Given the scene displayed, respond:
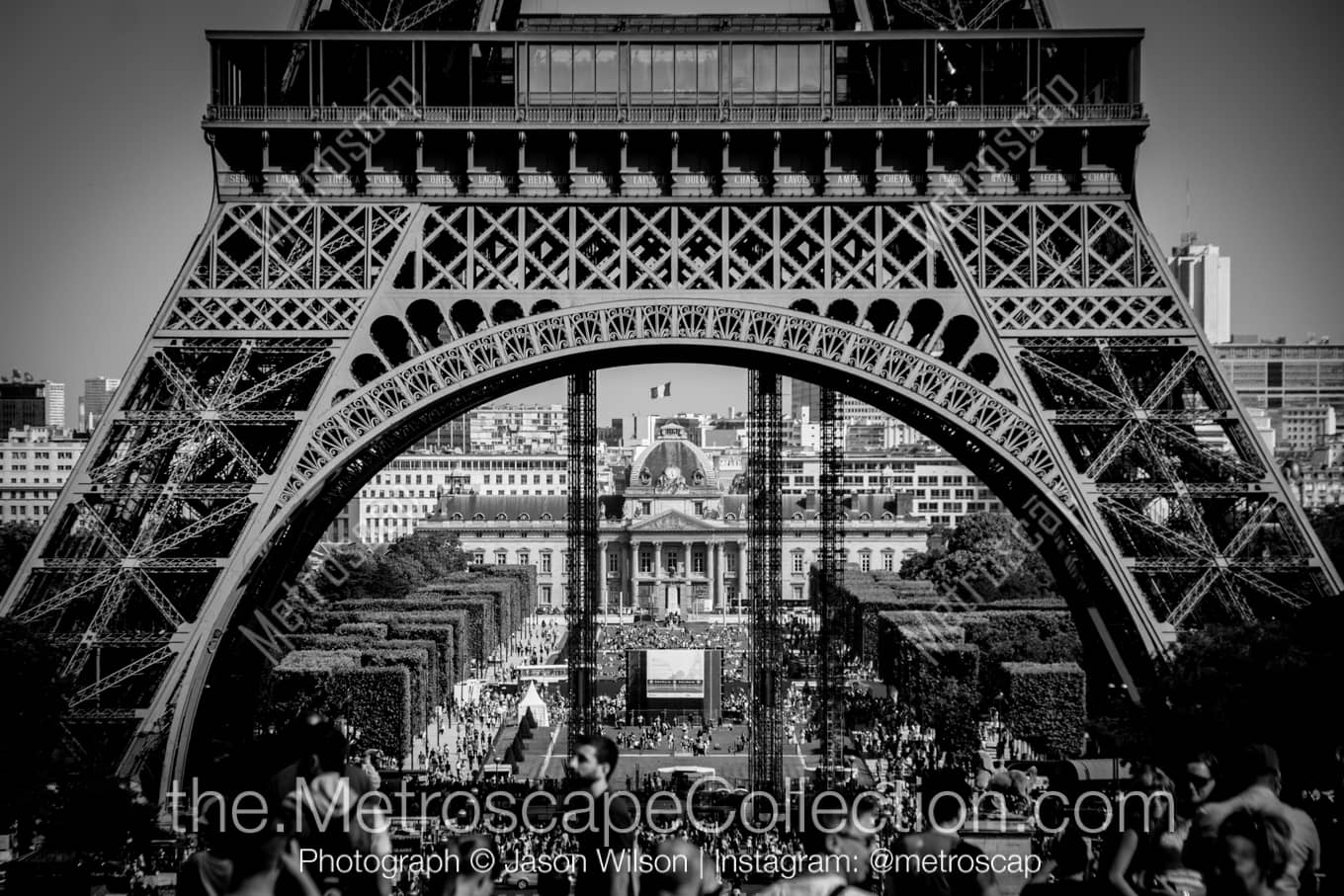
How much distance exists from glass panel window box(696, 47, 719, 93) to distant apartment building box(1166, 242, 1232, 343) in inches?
6076

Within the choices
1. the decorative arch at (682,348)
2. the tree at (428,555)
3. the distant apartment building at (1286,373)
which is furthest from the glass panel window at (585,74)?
the distant apartment building at (1286,373)

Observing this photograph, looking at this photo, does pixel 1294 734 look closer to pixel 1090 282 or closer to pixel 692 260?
pixel 1090 282

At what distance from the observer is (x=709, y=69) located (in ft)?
103

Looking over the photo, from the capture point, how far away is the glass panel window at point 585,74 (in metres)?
31.2

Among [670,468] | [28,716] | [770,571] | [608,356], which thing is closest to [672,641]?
[670,468]

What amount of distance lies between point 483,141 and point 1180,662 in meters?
17.2

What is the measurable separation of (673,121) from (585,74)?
85.9 inches

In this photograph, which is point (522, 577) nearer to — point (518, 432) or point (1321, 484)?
point (1321, 484)

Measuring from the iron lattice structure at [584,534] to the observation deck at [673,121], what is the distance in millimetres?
9137

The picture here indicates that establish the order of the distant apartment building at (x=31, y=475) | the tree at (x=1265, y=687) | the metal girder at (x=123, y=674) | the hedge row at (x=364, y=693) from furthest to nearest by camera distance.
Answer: the distant apartment building at (x=31, y=475) < the hedge row at (x=364, y=693) < the metal girder at (x=123, y=674) < the tree at (x=1265, y=687)

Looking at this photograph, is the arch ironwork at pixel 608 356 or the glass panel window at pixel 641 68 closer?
the arch ironwork at pixel 608 356

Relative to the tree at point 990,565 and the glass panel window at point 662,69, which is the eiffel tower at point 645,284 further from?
the tree at point 990,565

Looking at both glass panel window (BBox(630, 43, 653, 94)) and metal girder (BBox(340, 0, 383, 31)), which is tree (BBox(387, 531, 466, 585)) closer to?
metal girder (BBox(340, 0, 383, 31))

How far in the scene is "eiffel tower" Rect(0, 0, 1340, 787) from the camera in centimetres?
2956
